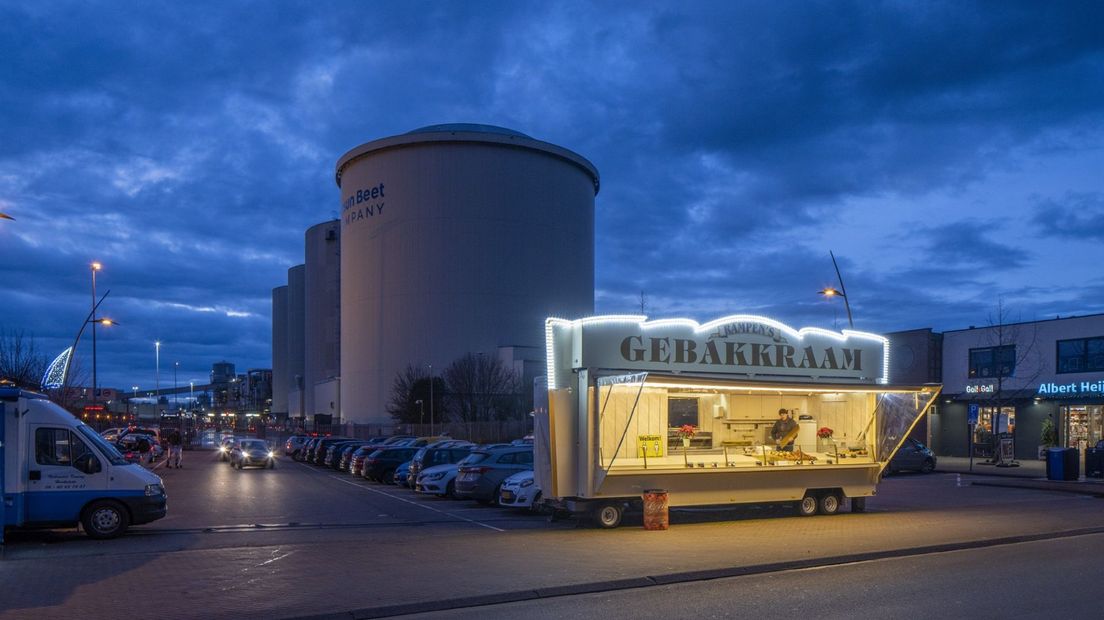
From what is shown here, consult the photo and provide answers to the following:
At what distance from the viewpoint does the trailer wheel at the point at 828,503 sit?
19922 mm

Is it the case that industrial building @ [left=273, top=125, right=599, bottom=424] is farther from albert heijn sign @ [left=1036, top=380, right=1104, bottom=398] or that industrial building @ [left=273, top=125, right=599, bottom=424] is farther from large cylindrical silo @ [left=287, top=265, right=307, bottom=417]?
large cylindrical silo @ [left=287, top=265, right=307, bottom=417]

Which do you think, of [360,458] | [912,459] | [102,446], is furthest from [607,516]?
[912,459]

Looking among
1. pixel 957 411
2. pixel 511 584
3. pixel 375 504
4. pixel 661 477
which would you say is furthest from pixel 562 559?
pixel 957 411

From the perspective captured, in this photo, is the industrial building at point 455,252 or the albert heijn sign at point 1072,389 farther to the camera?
the industrial building at point 455,252

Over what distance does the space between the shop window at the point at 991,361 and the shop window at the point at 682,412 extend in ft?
86.1

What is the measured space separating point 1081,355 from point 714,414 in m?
27.0

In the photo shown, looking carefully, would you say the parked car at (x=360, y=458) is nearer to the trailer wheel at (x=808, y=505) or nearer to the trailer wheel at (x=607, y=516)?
Answer: the trailer wheel at (x=607, y=516)

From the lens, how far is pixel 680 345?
730 inches

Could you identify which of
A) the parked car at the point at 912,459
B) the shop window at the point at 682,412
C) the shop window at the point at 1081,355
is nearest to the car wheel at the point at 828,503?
the shop window at the point at 682,412

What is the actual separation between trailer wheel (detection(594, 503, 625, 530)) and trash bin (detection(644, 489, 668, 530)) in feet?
2.27

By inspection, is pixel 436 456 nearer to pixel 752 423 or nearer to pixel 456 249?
pixel 752 423

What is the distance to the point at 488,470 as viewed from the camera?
22.4m

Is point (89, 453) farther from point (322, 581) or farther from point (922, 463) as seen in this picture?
point (922, 463)

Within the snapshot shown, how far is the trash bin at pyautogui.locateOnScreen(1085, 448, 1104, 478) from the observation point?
2939cm
